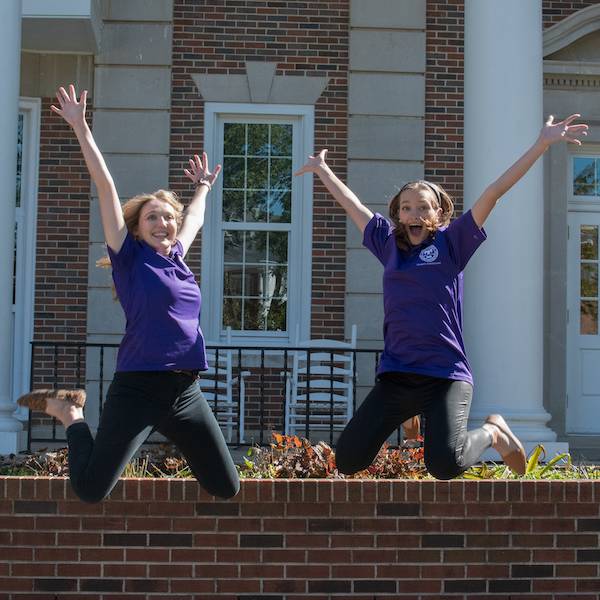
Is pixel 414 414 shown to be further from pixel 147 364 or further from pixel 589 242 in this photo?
pixel 589 242

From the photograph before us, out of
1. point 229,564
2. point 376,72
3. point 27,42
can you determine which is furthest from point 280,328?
point 229,564

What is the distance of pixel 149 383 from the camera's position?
469cm

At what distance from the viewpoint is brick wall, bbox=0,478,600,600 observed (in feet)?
16.8

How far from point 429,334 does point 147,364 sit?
1.28 metres

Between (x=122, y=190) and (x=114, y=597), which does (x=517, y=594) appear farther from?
(x=122, y=190)

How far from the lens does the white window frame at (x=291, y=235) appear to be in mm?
10969

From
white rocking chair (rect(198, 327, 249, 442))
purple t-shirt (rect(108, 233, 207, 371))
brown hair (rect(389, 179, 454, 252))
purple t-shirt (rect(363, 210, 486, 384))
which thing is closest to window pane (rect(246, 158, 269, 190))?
white rocking chair (rect(198, 327, 249, 442))

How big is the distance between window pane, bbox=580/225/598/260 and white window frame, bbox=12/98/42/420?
228 inches

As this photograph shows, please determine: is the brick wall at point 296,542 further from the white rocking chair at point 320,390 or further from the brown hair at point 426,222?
the white rocking chair at point 320,390

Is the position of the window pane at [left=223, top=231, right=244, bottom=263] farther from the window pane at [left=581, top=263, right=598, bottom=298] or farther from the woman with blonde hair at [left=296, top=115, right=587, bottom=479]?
the woman with blonde hair at [left=296, top=115, right=587, bottom=479]

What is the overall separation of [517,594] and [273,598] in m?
1.20

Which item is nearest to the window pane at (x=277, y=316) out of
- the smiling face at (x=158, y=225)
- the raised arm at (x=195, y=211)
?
the raised arm at (x=195, y=211)

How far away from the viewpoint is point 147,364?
466 cm

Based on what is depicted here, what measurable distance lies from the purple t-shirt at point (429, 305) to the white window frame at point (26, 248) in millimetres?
6649
